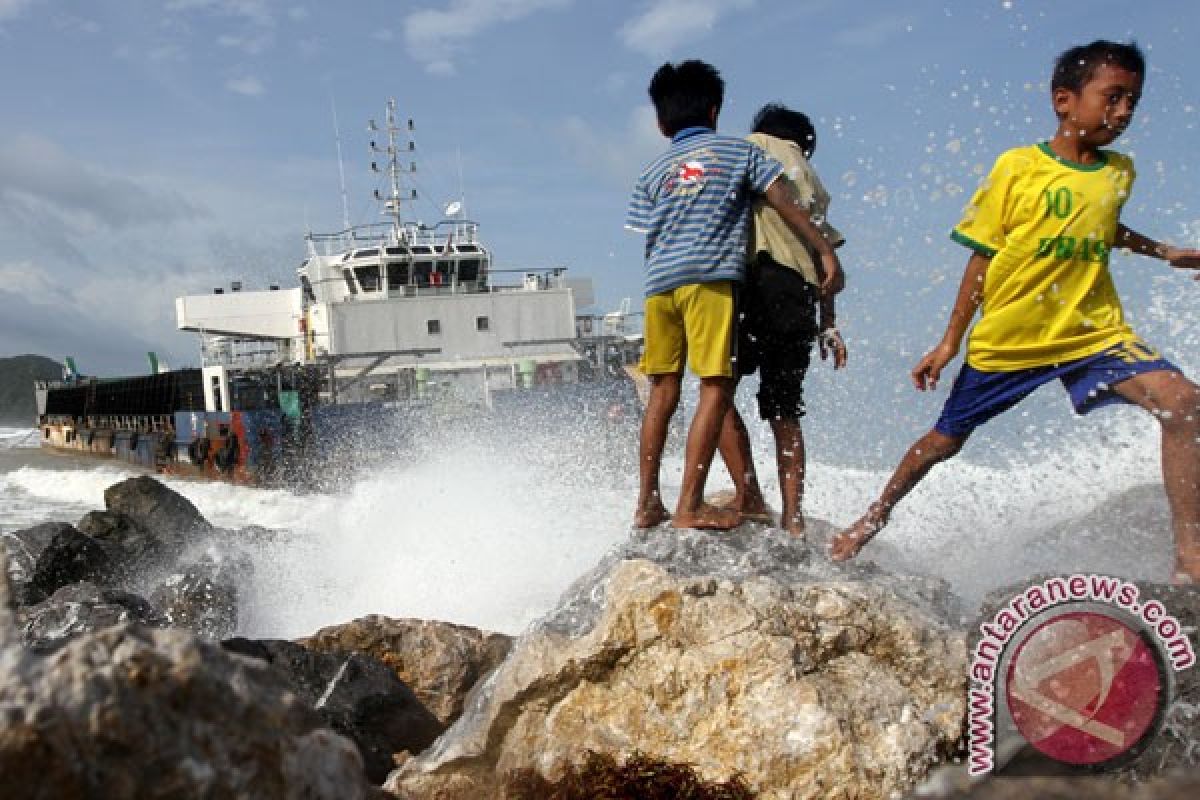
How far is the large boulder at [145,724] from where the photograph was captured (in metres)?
1.23

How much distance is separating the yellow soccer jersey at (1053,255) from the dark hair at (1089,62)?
0.19m

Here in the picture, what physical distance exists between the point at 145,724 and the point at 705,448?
7.85 feet

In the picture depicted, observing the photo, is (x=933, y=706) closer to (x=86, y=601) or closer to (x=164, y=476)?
(x=86, y=601)

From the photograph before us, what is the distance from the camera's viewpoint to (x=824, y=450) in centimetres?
743

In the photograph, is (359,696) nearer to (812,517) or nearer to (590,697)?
(590,697)

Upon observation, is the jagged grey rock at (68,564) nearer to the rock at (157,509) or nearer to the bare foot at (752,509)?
the rock at (157,509)

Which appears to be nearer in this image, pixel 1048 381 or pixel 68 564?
pixel 1048 381

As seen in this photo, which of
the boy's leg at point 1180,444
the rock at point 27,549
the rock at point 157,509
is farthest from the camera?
the rock at point 157,509

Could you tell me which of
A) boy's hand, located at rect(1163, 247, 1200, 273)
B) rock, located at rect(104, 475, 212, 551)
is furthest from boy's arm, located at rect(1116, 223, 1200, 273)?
rock, located at rect(104, 475, 212, 551)

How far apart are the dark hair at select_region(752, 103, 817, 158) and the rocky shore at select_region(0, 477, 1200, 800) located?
5.11 ft

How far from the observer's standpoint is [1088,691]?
2.31 meters

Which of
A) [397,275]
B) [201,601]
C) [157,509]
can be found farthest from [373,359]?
[201,601]

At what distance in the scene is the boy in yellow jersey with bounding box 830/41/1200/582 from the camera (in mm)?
3041

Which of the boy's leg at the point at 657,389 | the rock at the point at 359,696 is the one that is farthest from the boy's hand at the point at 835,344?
the rock at the point at 359,696
